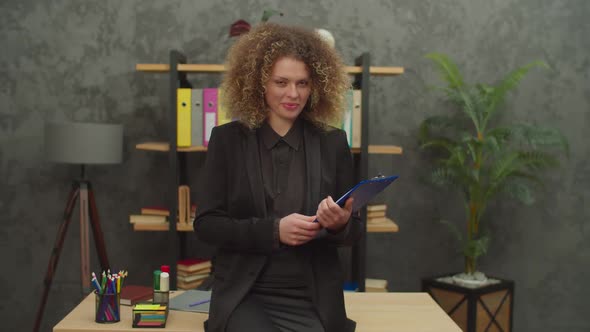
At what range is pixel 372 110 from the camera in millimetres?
3729

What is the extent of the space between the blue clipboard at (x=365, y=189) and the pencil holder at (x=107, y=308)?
2.95ft

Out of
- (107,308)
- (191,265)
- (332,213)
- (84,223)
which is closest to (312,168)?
(332,213)

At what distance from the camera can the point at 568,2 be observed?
12.2 ft

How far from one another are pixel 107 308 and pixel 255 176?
0.71m

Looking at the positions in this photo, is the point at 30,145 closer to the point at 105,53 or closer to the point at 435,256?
the point at 105,53

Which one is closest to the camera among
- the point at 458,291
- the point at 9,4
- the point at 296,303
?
the point at 296,303

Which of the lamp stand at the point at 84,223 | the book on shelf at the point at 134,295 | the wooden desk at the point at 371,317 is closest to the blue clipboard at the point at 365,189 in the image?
the wooden desk at the point at 371,317

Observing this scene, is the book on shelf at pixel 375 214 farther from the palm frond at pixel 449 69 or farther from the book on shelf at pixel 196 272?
the book on shelf at pixel 196 272

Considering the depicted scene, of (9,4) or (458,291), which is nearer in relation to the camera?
(458,291)

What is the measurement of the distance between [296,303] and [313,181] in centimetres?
39

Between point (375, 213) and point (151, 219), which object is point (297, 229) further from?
point (151, 219)

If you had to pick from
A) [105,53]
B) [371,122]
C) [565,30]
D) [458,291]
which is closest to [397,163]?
[371,122]

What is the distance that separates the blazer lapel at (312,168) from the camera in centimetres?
182

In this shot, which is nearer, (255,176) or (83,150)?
(255,176)
